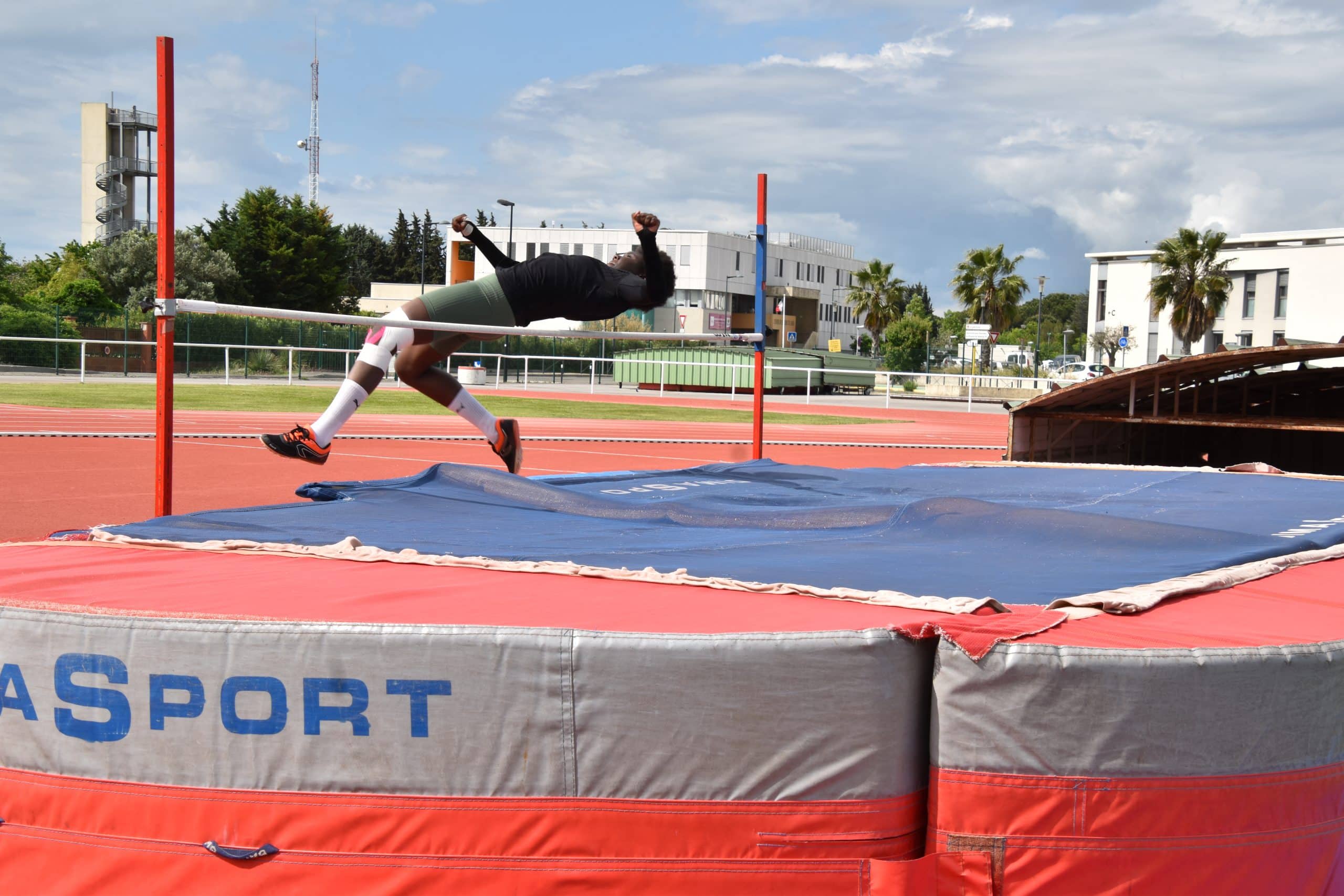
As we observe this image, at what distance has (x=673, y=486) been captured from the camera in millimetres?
4578

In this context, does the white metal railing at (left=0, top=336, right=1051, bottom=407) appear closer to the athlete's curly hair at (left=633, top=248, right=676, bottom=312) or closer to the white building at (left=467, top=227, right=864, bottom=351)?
the white building at (left=467, top=227, right=864, bottom=351)

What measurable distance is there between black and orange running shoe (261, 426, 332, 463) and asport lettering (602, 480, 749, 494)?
1077 mm

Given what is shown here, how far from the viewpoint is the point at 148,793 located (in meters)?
1.78

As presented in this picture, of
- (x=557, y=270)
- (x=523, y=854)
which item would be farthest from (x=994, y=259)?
(x=523, y=854)

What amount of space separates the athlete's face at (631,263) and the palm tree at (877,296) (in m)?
51.4

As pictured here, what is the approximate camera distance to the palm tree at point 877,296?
180ft

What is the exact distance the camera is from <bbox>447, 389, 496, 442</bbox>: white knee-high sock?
192 inches

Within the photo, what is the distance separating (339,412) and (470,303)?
0.70 m

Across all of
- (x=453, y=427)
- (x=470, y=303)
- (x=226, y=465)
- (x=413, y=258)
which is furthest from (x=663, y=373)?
(x=413, y=258)

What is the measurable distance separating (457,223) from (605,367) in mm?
30939

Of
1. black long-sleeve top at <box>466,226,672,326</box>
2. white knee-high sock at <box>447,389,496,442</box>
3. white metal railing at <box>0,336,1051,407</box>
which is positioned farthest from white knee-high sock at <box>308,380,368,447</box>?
white metal railing at <box>0,336,1051,407</box>

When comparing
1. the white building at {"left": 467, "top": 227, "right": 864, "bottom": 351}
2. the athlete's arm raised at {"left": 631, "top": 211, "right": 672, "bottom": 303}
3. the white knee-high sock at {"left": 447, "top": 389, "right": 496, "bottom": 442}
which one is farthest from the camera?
the white building at {"left": 467, "top": 227, "right": 864, "bottom": 351}

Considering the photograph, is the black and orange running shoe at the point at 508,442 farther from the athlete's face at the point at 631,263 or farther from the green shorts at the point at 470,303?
the athlete's face at the point at 631,263

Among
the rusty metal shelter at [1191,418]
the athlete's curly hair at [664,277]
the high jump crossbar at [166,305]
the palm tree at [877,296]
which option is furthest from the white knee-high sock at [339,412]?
the palm tree at [877,296]
